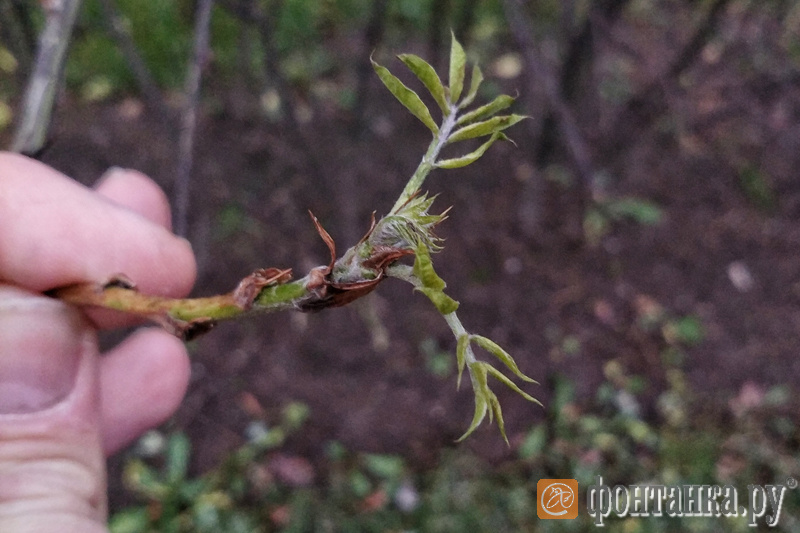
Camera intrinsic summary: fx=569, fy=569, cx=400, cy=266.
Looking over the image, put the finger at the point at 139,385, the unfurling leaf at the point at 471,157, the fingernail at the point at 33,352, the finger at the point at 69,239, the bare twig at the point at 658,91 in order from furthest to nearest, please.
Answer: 1. the bare twig at the point at 658,91
2. the finger at the point at 139,385
3. the finger at the point at 69,239
4. the fingernail at the point at 33,352
5. the unfurling leaf at the point at 471,157

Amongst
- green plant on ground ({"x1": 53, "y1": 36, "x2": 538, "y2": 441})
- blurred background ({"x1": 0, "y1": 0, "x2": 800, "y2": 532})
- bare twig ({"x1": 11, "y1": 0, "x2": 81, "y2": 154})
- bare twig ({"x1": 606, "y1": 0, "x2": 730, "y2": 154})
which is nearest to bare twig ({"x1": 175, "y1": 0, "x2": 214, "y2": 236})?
bare twig ({"x1": 11, "y1": 0, "x2": 81, "y2": 154})

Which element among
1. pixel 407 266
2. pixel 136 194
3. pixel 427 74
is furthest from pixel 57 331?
pixel 427 74

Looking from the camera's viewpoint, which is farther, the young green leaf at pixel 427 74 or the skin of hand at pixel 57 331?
the skin of hand at pixel 57 331

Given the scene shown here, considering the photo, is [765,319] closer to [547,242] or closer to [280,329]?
[547,242]

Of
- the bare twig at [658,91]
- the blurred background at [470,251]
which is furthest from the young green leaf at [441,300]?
the bare twig at [658,91]

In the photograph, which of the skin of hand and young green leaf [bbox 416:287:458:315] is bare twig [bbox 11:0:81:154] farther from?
young green leaf [bbox 416:287:458:315]

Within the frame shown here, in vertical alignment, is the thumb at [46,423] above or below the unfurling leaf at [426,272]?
below

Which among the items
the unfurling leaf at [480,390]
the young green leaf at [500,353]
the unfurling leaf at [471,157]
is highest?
the unfurling leaf at [471,157]

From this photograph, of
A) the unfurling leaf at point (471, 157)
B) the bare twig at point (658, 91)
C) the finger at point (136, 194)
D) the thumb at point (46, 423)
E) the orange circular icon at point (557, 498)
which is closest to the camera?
Result: the unfurling leaf at point (471, 157)

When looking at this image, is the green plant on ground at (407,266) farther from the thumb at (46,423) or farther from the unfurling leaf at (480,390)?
the thumb at (46,423)
